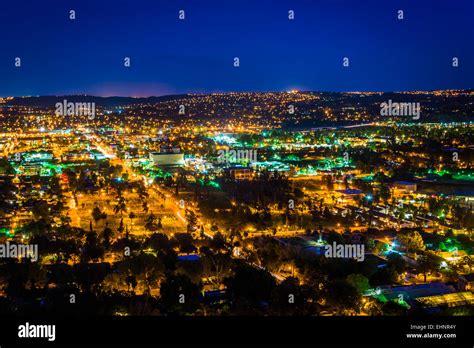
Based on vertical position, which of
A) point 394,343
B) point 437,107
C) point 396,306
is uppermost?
point 437,107

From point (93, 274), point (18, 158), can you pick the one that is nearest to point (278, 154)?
point (18, 158)

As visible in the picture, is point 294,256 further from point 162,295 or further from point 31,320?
point 31,320

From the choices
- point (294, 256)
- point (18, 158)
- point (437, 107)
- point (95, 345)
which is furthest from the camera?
point (437, 107)

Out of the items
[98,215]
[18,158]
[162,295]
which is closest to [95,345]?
[162,295]

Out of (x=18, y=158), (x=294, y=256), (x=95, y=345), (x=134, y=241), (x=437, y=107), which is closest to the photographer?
(x=95, y=345)

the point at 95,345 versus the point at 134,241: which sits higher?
the point at 95,345

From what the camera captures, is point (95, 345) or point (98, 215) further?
point (98, 215)

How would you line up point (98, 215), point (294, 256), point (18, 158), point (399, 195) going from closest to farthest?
point (294, 256) < point (98, 215) < point (399, 195) < point (18, 158)

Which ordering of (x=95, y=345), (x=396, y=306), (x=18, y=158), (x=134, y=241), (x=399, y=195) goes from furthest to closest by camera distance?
1. (x=18, y=158)
2. (x=399, y=195)
3. (x=134, y=241)
4. (x=396, y=306)
5. (x=95, y=345)

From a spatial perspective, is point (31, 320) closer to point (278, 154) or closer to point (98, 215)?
point (98, 215)
